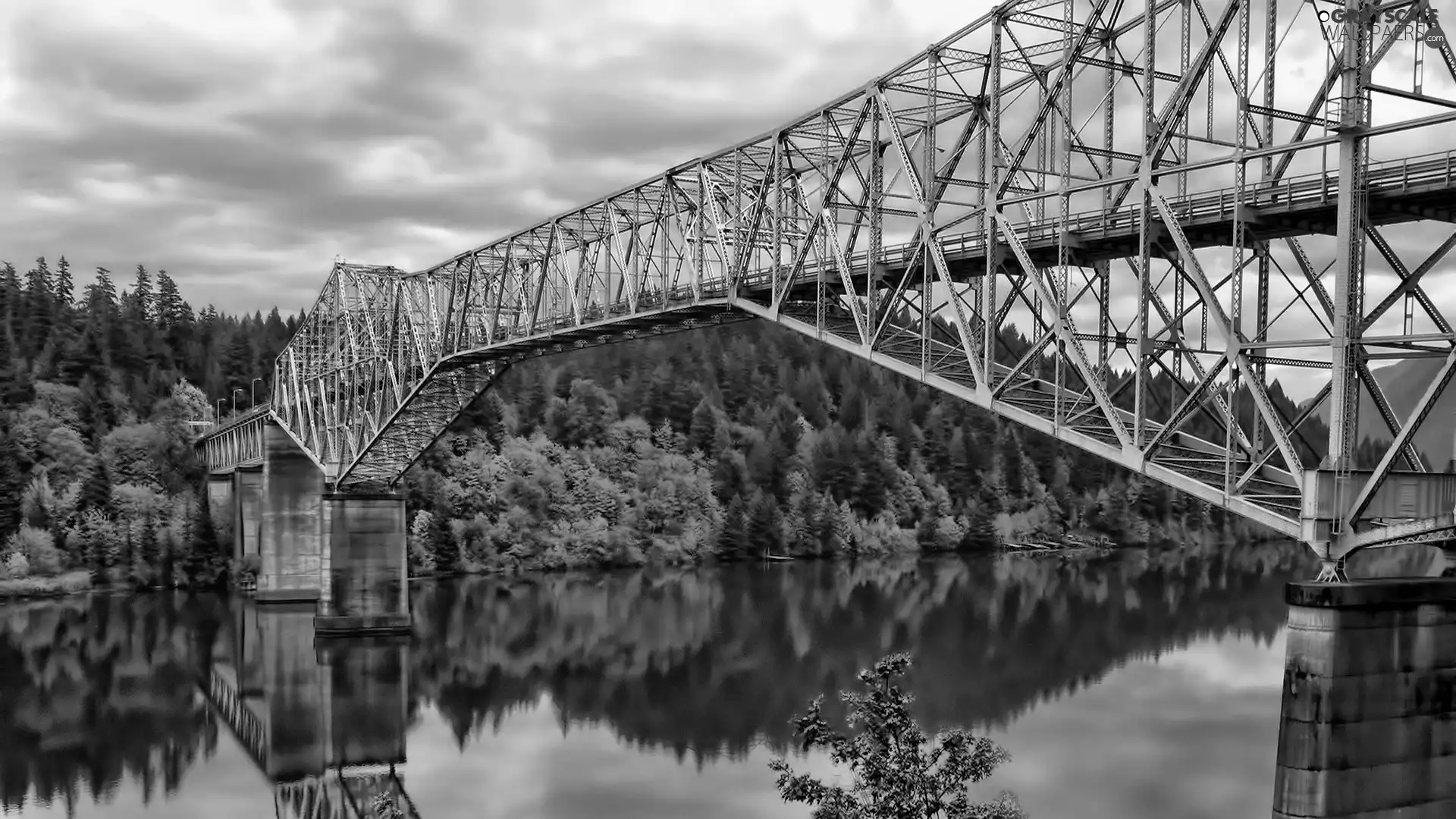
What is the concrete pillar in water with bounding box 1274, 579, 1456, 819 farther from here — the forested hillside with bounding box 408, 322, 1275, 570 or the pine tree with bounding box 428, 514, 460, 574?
the pine tree with bounding box 428, 514, 460, 574

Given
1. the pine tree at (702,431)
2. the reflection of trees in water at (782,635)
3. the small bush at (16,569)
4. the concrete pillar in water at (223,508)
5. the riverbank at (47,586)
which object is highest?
the pine tree at (702,431)

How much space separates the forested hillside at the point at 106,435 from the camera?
92188 mm

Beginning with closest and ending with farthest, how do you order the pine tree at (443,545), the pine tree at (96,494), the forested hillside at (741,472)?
the pine tree at (96,494) → the pine tree at (443,545) → the forested hillside at (741,472)

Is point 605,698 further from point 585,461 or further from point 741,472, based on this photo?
point 741,472

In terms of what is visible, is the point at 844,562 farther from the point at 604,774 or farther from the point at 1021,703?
the point at 604,774

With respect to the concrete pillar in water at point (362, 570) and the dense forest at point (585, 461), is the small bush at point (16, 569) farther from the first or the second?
the concrete pillar in water at point (362, 570)

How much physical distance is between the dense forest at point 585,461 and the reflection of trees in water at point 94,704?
15.7 meters

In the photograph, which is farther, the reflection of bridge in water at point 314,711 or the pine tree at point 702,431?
the pine tree at point 702,431

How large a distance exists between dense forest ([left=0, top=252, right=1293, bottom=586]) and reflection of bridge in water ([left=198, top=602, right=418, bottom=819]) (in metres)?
24.1

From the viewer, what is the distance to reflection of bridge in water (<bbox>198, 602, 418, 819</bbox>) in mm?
43656

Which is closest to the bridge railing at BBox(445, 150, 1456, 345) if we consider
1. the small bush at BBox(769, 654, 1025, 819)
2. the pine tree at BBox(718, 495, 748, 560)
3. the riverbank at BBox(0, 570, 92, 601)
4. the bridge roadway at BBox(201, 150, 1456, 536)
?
the bridge roadway at BBox(201, 150, 1456, 536)

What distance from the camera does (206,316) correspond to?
163000 mm

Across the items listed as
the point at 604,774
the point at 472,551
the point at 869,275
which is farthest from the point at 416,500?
the point at 869,275

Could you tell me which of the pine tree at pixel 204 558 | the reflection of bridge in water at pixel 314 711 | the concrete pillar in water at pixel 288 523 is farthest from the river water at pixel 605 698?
the pine tree at pixel 204 558
